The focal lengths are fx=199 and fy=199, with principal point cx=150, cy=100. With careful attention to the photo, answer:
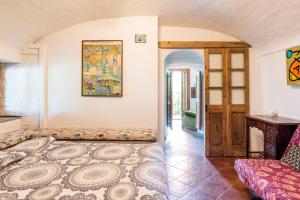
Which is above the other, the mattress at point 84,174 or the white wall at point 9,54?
the white wall at point 9,54

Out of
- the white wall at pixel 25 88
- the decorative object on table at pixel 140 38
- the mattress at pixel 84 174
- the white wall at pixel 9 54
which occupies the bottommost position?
the mattress at pixel 84 174

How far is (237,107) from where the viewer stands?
3.90 meters

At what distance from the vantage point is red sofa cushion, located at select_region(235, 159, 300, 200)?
1.72 meters

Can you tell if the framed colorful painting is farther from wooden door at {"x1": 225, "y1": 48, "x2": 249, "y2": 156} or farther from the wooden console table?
the wooden console table

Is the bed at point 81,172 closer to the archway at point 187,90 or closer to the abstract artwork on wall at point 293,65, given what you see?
the abstract artwork on wall at point 293,65

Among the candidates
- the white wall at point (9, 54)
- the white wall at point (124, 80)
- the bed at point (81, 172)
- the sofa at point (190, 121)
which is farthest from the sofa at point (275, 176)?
the sofa at point (190, 121)

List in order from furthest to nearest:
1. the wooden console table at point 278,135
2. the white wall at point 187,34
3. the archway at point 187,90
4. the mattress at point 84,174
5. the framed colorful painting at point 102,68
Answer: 1. the archway at point 187,90
2. the white wall at point 187,34
3. the framed colorful painting at point 102,68
4. the wooden console table at point 278,135
5. the mattress at point 84,174

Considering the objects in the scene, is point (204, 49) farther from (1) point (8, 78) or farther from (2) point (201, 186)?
(1) point (8, 78)

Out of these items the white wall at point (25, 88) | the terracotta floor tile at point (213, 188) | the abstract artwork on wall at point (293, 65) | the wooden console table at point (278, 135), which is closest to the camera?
the terracotta floor tile at point (213, 188)

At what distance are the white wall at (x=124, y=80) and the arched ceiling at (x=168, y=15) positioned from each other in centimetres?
19

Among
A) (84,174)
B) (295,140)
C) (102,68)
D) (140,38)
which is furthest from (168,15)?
(84,174)

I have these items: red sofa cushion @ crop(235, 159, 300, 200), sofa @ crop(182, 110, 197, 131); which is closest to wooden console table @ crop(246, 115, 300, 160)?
red sofa cushion @ crop(235, 159, 300, 200)

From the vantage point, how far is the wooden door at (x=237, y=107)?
3.89 m

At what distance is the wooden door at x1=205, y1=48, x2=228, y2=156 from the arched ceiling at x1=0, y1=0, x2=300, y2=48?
0.62 metres
